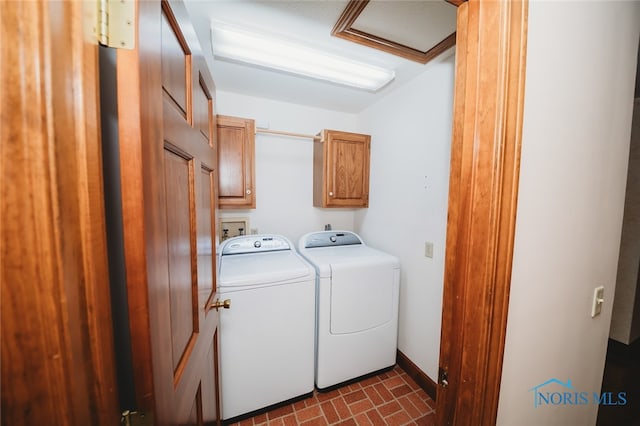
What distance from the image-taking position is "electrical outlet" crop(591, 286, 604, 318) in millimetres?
947

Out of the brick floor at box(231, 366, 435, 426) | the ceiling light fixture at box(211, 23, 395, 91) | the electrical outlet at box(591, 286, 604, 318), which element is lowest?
the brick floor at box(231, 366, 435, 426)

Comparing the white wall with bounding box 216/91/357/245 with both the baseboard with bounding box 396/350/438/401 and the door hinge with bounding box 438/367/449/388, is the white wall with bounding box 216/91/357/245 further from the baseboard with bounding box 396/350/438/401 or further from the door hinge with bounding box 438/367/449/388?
the door hinge with bounding box 438/367/449/388

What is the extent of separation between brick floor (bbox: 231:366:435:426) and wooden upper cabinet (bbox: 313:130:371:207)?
1.58 meters

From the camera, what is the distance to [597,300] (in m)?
0.96

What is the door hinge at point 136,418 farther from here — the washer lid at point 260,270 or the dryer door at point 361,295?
the dryer door at point 361,295

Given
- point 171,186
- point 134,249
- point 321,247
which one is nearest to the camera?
point 134,249

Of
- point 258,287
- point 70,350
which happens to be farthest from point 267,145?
point 70,350

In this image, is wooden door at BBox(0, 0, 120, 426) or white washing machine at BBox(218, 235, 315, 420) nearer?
wooden door at BBox(0, 0, 120, 426)

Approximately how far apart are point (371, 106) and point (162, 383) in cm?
258

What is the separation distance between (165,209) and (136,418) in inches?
17.6

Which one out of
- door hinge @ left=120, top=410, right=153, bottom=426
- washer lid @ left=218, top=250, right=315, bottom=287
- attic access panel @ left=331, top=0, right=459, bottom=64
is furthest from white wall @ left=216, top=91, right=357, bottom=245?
door hinge @ left=120, top=410, right=153, bottom=426

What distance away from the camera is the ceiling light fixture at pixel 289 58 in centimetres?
133

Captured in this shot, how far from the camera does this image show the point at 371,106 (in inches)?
93.5

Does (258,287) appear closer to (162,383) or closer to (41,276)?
(162,383)
